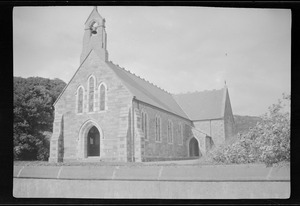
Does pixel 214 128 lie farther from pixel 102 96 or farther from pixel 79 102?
pixel 79 102

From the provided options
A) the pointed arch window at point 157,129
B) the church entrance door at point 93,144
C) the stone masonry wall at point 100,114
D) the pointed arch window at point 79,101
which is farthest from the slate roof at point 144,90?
the church entrance door at point 93,144

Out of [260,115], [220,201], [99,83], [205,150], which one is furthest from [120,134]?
[260,115]

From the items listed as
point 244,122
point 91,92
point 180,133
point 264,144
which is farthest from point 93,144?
point 264,144

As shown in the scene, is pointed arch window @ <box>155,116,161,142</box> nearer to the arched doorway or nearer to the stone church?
the stone church

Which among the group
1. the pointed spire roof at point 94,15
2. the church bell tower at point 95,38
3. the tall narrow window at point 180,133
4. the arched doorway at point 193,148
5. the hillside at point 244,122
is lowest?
the arched doorway at point 193,148

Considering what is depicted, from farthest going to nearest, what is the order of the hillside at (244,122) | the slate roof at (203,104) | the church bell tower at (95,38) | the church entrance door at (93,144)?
the slate roof at (203,104)
the church entrance door at (93,144)
the hillside at (244,122)
the church bell tower at (95,38)

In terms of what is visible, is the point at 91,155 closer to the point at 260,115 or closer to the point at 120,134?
the point at 120,134

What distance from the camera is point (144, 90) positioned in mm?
11539

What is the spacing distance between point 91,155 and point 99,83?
7.57 feet

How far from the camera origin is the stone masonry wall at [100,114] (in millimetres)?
11188

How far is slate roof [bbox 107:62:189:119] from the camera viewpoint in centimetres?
1136

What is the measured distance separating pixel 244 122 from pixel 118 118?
13.0 ft

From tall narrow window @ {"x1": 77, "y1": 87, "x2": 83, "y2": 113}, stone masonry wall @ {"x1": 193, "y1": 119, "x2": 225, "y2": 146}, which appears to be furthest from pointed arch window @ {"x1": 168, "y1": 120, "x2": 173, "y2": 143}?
tall narrow window @ {"x1": 77, "y1": 87, "x2": 83, "y2": 113}

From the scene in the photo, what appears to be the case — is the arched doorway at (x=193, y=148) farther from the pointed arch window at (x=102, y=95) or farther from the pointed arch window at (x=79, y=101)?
the pointed arch window at (x=79, y=101)
